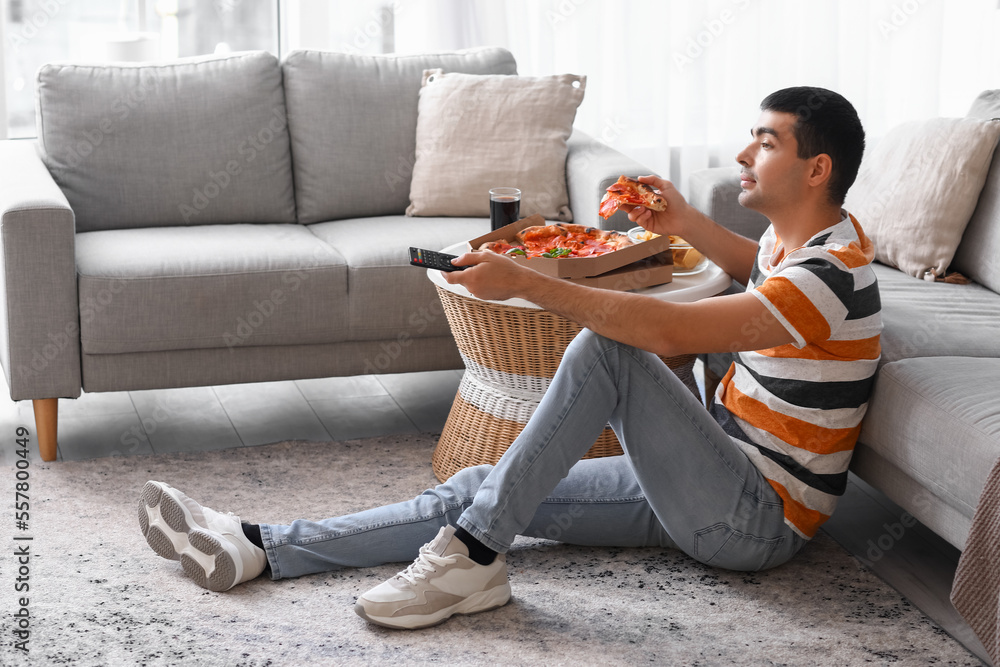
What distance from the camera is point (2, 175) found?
269cm

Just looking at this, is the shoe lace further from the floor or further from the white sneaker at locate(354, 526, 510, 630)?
the floor

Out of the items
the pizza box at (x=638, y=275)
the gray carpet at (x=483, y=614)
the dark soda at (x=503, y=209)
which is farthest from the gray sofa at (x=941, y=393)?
the dark soda at (x=503, y=209)

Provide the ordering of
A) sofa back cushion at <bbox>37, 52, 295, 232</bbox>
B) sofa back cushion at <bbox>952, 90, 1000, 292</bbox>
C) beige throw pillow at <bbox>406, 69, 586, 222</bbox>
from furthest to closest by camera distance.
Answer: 1. beige throw pillow at <bbox>406, 69, 586, 222</bbox>
2. sofa back cushion at <bbox>37, 52, 295, 232</bbox>
3. sofa back cushion at <bbox>952, 90, 1000, 292</bbox>

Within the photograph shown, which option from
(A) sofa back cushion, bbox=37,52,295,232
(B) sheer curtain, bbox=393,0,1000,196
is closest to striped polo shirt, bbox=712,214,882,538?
(A) sofa back cushion, bbox=37,52,295,232

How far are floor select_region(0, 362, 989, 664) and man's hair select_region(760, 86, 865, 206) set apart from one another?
31.7 inches

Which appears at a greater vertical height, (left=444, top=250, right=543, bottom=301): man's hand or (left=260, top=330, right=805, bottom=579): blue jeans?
(left=444, top=250, right=543, bottom=301): man's hand

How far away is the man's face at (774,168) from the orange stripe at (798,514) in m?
0.49

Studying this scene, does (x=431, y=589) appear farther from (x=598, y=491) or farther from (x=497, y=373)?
(x=497, y=373)

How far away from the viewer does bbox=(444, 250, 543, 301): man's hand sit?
1.86 meters

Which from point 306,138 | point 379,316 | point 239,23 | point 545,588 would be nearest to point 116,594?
point 545,588

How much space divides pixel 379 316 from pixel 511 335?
55cm

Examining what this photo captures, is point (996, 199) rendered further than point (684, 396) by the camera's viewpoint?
Yes

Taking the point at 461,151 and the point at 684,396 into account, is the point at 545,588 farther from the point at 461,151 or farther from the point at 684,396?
the point at 461,151

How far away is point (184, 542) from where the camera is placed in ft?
6.49
